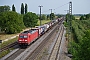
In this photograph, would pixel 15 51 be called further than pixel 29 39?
No

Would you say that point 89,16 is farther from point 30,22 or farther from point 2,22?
point 2,22

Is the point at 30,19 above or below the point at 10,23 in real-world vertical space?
above

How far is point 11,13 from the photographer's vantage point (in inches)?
2522

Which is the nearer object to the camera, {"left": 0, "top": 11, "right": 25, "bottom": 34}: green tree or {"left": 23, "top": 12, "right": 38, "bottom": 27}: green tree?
{"left": 0, "top": 11, "right": 25, "bottom": 34}: green tree

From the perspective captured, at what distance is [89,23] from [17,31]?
241 feet

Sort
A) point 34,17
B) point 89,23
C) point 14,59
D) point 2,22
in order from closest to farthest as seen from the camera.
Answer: point 14,59, point 2,22, point 34,17, point 89,23

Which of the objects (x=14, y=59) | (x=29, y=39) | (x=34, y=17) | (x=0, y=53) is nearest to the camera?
(x=14, y=59)

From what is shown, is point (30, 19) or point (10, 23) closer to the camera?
point (10, 23)

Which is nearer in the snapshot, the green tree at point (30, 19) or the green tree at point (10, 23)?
the green tree at point (10, 23)

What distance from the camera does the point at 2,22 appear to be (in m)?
61.1

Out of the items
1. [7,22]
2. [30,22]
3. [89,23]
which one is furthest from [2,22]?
[89,23]

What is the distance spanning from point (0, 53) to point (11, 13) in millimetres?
33341

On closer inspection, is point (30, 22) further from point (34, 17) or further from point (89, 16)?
point (89, 16)

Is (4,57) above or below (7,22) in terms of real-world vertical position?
below
